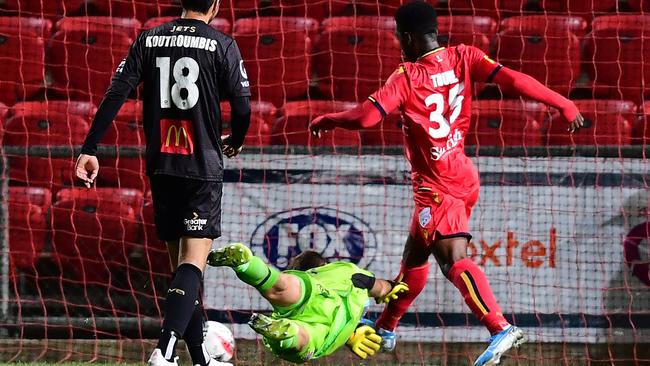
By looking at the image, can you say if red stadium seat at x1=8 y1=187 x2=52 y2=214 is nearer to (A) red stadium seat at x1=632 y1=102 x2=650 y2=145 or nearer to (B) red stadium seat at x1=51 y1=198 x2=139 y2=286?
(B) red stadium seat at x1=51 y1=198 x2=139 y2=286

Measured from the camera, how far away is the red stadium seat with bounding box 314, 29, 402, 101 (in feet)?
31.4

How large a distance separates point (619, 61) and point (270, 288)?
15.1 ft

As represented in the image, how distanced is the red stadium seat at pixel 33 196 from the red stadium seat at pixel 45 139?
7 centimetres

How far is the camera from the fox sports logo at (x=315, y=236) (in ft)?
26.7

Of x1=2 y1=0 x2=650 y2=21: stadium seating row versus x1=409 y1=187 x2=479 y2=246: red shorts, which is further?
x1=2 y1=0 x2=650 y2=21: stadium seating row

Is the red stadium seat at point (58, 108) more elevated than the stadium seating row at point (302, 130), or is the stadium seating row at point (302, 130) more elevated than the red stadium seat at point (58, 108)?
the red stadium seat at point (58, 108)

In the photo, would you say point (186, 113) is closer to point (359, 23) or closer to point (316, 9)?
point (359, 23)

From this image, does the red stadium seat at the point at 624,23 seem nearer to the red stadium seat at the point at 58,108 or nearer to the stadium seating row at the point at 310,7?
the stadium seating row at the point at 310,7

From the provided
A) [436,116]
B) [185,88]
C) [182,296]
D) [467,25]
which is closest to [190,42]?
[185,88]

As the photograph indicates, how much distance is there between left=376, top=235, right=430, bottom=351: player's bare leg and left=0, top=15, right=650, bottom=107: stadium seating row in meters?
2.76

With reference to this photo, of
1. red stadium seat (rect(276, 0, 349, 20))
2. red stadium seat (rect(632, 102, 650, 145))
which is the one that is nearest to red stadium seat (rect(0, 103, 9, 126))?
red stadium seat (rect(276, 0, 349, 20))

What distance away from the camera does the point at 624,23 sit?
955 centimetres

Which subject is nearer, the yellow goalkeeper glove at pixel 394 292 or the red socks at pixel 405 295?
the yellow goalkeeper glove at pixel 394 292

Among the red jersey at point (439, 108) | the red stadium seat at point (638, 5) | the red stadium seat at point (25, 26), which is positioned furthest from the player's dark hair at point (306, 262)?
the red stadium seat at point (638, 5)
